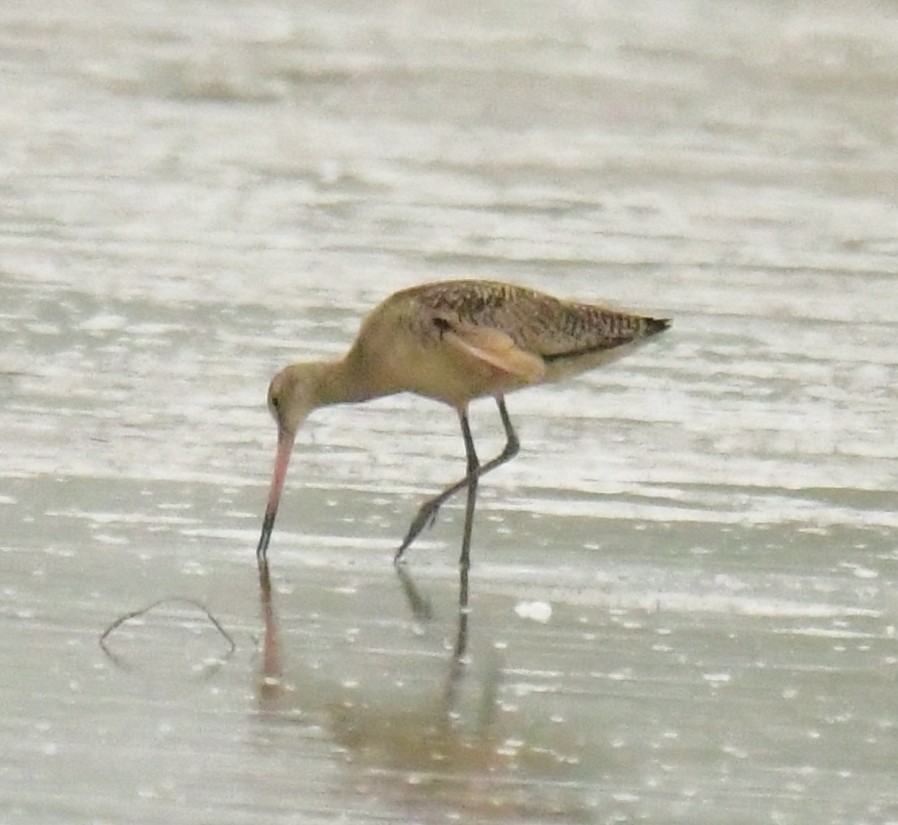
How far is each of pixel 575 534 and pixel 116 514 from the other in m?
1.21

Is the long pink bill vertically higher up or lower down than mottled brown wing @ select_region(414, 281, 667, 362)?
lower down

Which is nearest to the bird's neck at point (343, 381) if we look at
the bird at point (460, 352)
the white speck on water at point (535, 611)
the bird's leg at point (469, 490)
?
the bird at point (460, 352)

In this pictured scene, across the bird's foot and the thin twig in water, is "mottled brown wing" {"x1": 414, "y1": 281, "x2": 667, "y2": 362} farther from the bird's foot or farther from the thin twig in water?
the thin twig in water

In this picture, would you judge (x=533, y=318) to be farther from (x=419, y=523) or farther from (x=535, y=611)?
(x=535, y=611)

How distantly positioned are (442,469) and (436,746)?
229cm

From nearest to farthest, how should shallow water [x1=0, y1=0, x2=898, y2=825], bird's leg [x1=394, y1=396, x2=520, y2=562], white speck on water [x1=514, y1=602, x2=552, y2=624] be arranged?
shallow water [x1=0, y1=0, x2=898, y2=825], white speck on water [x1=514, y1=602, x2=552, y2=624], bird's leg [x1=394, y1=396, x2=520, y2=562]

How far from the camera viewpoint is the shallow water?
537 centimetres

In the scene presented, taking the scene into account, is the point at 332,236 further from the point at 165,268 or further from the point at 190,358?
the point at 190,358

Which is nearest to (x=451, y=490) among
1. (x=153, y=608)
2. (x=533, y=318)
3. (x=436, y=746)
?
(x=533, y=318)

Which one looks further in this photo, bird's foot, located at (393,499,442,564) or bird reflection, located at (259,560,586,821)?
bird's foot, located at (393,499,442,564)

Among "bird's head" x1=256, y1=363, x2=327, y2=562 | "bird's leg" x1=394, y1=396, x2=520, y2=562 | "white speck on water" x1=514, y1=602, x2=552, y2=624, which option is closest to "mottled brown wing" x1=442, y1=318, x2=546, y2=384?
"bird's leg" x1=394, y1=396, x2=520, y2=562

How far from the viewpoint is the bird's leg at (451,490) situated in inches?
270

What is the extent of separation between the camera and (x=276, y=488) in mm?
6973

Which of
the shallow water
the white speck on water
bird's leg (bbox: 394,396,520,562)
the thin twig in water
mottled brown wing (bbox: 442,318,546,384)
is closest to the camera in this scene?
the shallow water
